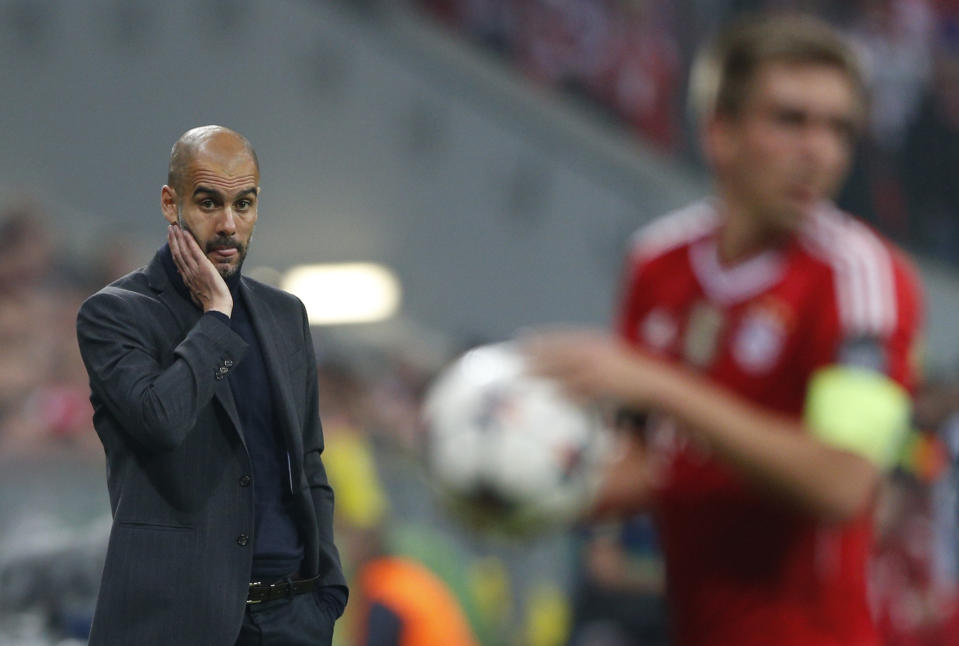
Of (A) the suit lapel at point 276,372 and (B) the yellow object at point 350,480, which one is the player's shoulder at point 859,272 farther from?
(B) the yellow object at point 350,480

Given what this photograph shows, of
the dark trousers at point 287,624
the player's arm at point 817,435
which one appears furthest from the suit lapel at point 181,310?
the player's arm at point 817,435

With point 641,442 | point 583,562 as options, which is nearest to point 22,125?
point 583,562

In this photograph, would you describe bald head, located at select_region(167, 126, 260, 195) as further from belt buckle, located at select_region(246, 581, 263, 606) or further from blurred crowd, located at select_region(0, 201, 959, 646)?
blurred crowd, located at select_region(0, 201, 959, 646)

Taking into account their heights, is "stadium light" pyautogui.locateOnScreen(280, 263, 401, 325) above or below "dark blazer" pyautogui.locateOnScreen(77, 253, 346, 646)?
above

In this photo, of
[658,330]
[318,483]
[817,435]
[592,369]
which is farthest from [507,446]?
[318,483]

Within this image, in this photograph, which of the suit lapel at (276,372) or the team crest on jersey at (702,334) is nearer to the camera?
the suit lapel at (276,372)

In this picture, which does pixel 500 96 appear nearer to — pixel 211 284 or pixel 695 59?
pixel 695 59

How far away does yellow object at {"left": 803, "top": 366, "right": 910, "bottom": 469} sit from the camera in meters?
1.86

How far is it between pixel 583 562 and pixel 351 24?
437 centimetres

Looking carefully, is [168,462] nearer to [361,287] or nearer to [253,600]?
[253,600]

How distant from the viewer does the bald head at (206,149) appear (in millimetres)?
824

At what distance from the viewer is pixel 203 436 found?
34.7 inches

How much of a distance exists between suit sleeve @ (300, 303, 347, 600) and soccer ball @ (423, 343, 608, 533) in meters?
0.81

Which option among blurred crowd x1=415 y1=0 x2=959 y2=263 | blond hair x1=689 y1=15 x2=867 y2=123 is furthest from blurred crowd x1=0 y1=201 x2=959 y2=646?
blurred crowd x1=415 y1=0 x2=959 y2=263
